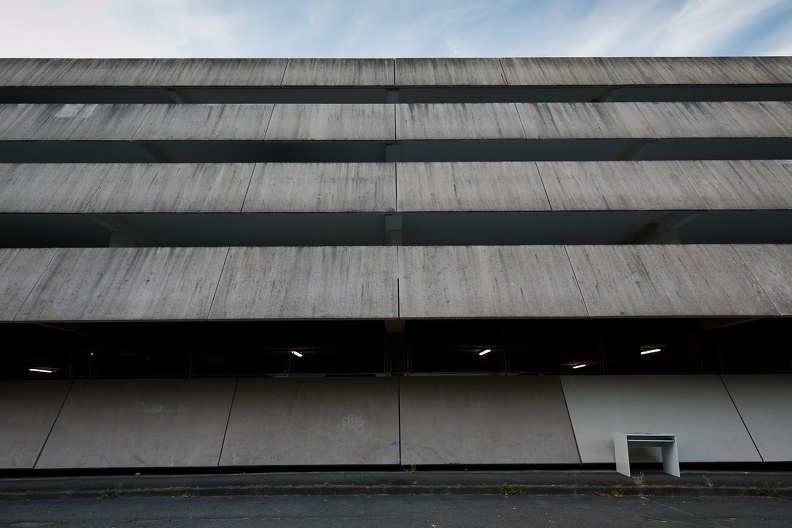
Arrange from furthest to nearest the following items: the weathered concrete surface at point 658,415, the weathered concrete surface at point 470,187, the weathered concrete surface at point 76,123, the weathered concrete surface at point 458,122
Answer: the weathered concrete surface at point 458,122
the weathered concrete surface at point 76,123
the weathered concrete surface at point 470,187
the weathered concrete surface at point 658,415

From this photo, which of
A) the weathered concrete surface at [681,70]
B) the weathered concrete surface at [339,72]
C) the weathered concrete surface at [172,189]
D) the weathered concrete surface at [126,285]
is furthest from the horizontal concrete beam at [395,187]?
the weathered concrete surface at [339,72]

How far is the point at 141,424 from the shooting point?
799cm

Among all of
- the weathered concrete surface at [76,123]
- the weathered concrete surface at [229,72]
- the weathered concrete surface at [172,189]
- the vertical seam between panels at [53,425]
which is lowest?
the vertical seam between panels at [53,425]

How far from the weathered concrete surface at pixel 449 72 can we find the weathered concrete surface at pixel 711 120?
3987 millimetres

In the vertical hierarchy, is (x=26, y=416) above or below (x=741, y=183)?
below

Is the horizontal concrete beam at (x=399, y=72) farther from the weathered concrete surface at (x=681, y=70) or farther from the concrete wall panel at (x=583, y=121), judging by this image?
the concrete wall panel at (x=583, y=121)

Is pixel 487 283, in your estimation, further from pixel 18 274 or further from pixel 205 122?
pixel 18 274

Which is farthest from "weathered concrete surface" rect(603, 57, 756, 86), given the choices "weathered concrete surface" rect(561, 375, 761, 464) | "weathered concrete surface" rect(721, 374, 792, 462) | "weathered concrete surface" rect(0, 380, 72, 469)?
"weathered concrete surface" rect(0, 380, 72, 469)

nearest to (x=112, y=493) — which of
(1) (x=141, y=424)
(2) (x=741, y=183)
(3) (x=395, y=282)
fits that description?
(1) (x=141, y=424)

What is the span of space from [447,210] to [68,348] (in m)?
8.87

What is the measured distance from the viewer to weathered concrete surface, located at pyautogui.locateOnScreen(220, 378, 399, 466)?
762 centimetres

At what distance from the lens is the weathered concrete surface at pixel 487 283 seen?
7363 mm

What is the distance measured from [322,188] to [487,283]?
4173 millimetres

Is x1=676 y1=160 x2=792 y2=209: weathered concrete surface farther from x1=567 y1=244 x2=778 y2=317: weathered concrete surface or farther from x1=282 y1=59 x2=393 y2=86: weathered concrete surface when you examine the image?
x1=282 y1=59 x2=393 y2=86: weathered concrete surface
